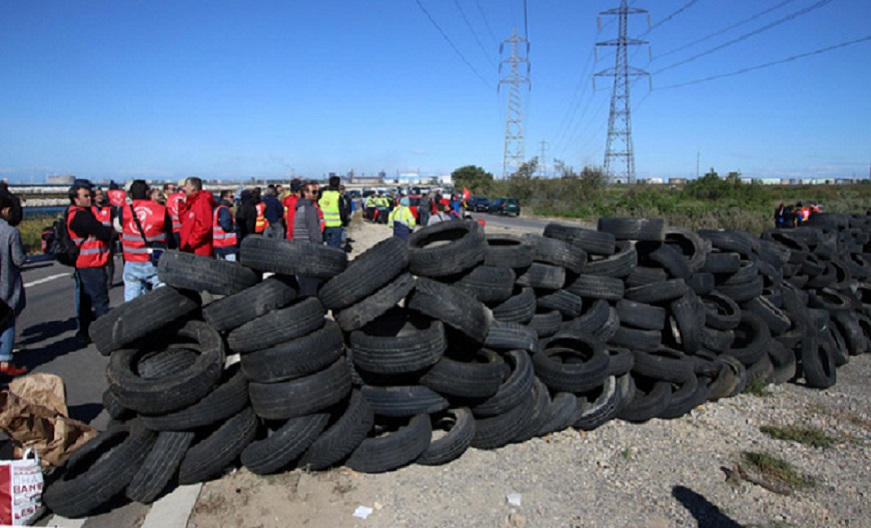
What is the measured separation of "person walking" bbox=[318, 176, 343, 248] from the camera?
42.4ft

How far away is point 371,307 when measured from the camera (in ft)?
16.1

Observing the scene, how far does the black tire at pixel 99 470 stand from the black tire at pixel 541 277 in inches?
149

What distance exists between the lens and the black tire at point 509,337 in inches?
216

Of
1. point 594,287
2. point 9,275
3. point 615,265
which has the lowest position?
point 594,287

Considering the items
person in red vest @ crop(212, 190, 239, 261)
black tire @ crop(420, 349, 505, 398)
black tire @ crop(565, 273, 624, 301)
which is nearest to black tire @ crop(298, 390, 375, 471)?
black tire @ crop(420, 349, 505, 398)

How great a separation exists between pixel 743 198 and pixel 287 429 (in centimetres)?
4441

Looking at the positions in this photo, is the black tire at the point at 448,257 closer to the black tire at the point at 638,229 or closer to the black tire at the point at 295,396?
the black tire at the point at 295,396

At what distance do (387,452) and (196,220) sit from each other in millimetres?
5498

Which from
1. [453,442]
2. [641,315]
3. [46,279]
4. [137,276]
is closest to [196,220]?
[137,276]

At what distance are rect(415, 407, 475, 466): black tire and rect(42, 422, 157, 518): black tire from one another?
221 cm

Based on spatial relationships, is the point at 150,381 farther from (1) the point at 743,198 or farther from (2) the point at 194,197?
(1) the point at 743,198

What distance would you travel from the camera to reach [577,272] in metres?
6.34

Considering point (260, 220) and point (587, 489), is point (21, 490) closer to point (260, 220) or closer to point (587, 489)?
point (587, 489)

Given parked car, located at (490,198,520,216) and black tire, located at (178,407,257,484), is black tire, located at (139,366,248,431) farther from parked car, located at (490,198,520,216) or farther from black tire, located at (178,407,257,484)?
parked car, located at (490,198,520,216)
